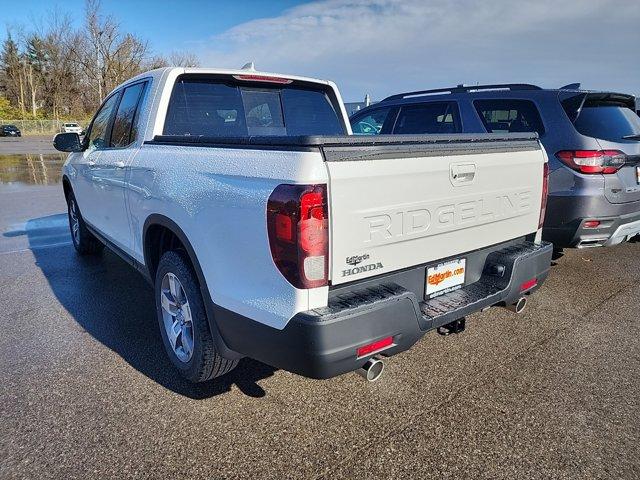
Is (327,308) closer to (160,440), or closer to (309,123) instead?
(160,440)

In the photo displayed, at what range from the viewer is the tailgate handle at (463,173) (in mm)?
2482

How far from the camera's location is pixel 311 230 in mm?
1978

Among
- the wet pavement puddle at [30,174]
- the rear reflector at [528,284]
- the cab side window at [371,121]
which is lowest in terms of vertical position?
the wet pavement puddle at [30,174]

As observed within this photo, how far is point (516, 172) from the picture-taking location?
9.54ft

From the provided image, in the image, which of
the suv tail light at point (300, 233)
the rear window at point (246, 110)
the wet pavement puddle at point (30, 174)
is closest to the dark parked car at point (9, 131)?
the wet pavement puddle at point (30, 174)

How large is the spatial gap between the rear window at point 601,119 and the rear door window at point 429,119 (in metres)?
1.28

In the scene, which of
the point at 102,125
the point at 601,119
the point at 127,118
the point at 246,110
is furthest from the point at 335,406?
the point at 601,119

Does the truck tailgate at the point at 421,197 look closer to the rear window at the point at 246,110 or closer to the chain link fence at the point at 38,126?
the rear window at the point at 246,110

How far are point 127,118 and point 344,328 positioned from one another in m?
2.86

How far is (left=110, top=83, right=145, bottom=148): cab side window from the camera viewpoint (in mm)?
3664

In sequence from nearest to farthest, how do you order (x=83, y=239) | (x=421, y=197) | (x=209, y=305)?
(x=421, y=197), (x=209, y=305), (x=83, y=239)

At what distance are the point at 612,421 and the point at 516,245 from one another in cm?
115

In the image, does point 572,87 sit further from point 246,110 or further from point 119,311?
point 119,311

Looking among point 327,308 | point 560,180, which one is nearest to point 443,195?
point 327,308
